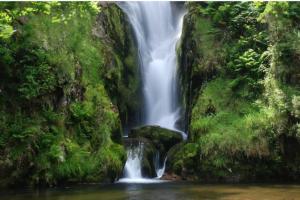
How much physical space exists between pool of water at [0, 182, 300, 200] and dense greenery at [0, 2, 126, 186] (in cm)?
99

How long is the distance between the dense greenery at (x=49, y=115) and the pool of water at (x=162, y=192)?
990 mm

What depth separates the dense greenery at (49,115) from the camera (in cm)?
1383

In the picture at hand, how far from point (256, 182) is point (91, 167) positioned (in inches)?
226

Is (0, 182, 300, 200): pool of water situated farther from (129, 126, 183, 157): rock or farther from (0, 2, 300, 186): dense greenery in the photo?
(129, 126, 183, 157): rock

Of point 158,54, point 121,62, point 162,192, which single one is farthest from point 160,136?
point 158,54

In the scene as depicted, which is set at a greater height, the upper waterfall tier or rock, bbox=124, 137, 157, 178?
the upper waterfall tier

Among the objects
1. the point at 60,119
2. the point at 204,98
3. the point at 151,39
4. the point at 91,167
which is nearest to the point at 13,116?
the point at 60,119

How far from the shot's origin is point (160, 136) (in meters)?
18.4

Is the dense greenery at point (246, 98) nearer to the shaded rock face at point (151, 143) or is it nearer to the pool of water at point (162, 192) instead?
the shaded rock face at point (151, 143)

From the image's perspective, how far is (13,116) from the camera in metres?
14.4

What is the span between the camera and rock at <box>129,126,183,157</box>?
18156mm

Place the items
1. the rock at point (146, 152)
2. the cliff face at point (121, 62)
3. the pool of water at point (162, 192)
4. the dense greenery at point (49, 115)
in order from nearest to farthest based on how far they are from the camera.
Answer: the pool of water at point (162, 192) < the dense greenery at point (49, 115) < the rock at point (146, 152) < the cliff face at point (121, 62)

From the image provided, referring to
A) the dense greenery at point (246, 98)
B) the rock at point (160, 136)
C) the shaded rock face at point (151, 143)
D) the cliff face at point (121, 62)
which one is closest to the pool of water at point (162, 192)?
the dense greenery at point (246, 98)

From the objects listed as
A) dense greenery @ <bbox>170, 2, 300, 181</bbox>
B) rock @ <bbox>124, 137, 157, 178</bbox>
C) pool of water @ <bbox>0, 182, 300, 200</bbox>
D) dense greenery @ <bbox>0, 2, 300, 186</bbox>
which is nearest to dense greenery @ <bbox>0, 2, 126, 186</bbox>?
dense greenery @ <bbox>0, 2, 300, 186</bbox>
